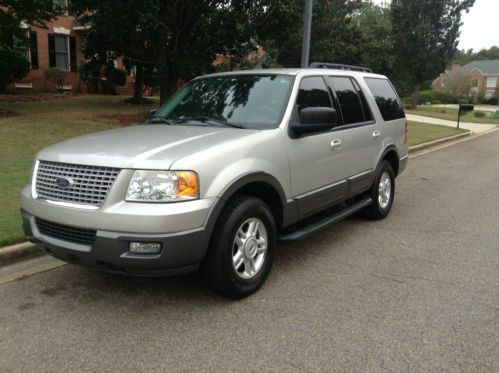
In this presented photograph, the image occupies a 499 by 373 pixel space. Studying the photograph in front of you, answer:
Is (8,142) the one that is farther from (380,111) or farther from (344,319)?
(344,319)

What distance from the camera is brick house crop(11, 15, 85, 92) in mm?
25528

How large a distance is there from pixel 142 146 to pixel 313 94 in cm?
202

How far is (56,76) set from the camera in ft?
84.4

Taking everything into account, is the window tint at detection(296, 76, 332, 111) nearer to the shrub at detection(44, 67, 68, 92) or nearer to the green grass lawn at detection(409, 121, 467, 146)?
the green grass lawn at detection(409, 121, 467, 146)

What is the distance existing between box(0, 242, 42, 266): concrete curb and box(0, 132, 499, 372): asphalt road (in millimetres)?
409

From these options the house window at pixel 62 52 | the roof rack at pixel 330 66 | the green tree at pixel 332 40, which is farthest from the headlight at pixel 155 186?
the house window at pixel 62 52

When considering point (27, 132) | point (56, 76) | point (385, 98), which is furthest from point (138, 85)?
point (385, 98)

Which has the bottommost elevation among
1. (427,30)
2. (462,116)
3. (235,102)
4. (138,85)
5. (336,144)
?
(462,116)

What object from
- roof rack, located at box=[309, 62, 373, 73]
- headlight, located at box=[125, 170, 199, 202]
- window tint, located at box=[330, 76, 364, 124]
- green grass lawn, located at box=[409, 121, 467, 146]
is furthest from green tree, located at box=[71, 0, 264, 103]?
headlight, located at box=[125, 170, 199, 202]

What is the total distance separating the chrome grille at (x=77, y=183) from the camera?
3436 mm

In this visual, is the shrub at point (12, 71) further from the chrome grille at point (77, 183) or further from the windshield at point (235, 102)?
the chrome grille at point (77, 183)

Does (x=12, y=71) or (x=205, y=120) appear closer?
(x=205, y=120)

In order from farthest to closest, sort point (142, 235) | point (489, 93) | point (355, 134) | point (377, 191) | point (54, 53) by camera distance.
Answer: point (489, 93)
point (54, 53)
point (377, 191)
point (355, 134)
point (142, 235)

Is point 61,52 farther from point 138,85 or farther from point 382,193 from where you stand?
point 382,193
